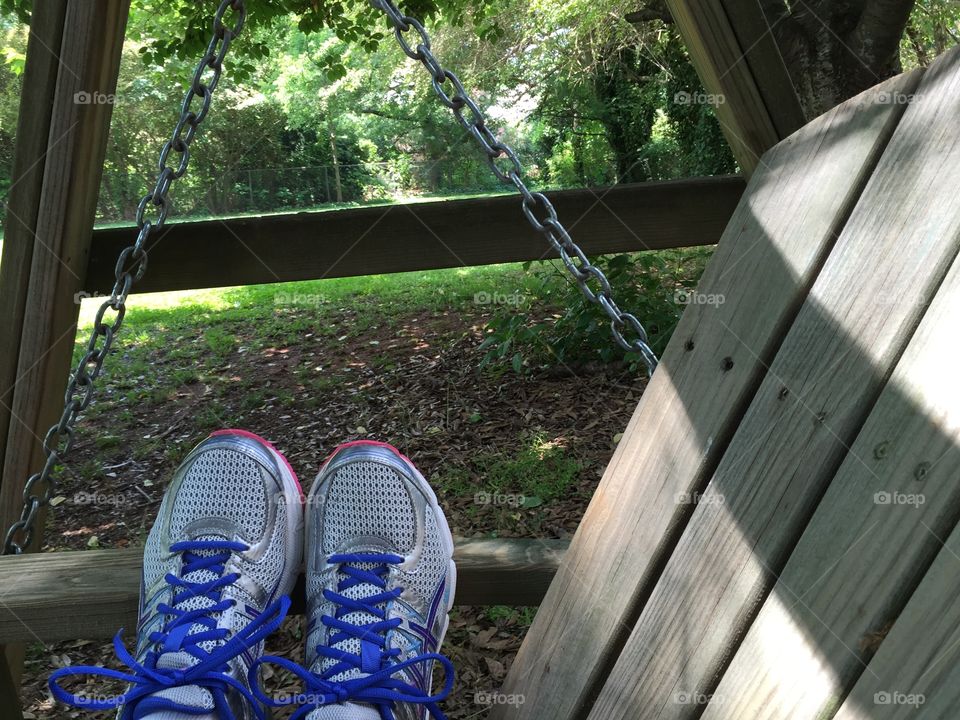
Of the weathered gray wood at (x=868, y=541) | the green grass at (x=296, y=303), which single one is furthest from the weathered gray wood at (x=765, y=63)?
the green grass at (x=296, y=303)

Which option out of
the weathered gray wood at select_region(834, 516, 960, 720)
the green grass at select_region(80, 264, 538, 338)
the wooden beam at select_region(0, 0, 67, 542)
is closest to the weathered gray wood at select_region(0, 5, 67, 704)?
the wooden beam at select_region(0, 0, 67, 542)

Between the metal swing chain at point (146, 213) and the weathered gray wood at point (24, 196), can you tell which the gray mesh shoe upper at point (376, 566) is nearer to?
the metal swing chain at point (146, 213)

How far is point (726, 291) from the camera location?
1.03m

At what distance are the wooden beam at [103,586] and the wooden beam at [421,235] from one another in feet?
3.44

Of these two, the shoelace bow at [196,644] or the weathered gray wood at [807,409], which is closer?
the weathered gray wood at [807,409]

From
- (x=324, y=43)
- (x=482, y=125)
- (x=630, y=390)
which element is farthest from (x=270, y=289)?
(x=324, y=43)

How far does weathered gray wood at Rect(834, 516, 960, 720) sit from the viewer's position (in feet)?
2.60

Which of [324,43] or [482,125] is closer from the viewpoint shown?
[482,125]

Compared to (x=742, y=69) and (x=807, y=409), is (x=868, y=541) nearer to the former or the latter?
(x=807, y=409)

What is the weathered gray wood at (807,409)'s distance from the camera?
2.80 feet

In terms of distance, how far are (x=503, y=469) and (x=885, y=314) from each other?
9.06ft

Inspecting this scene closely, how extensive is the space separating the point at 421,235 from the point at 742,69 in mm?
1106

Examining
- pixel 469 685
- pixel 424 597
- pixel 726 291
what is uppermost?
pixel 726 291

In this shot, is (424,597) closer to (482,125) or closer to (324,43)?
(482,125)
